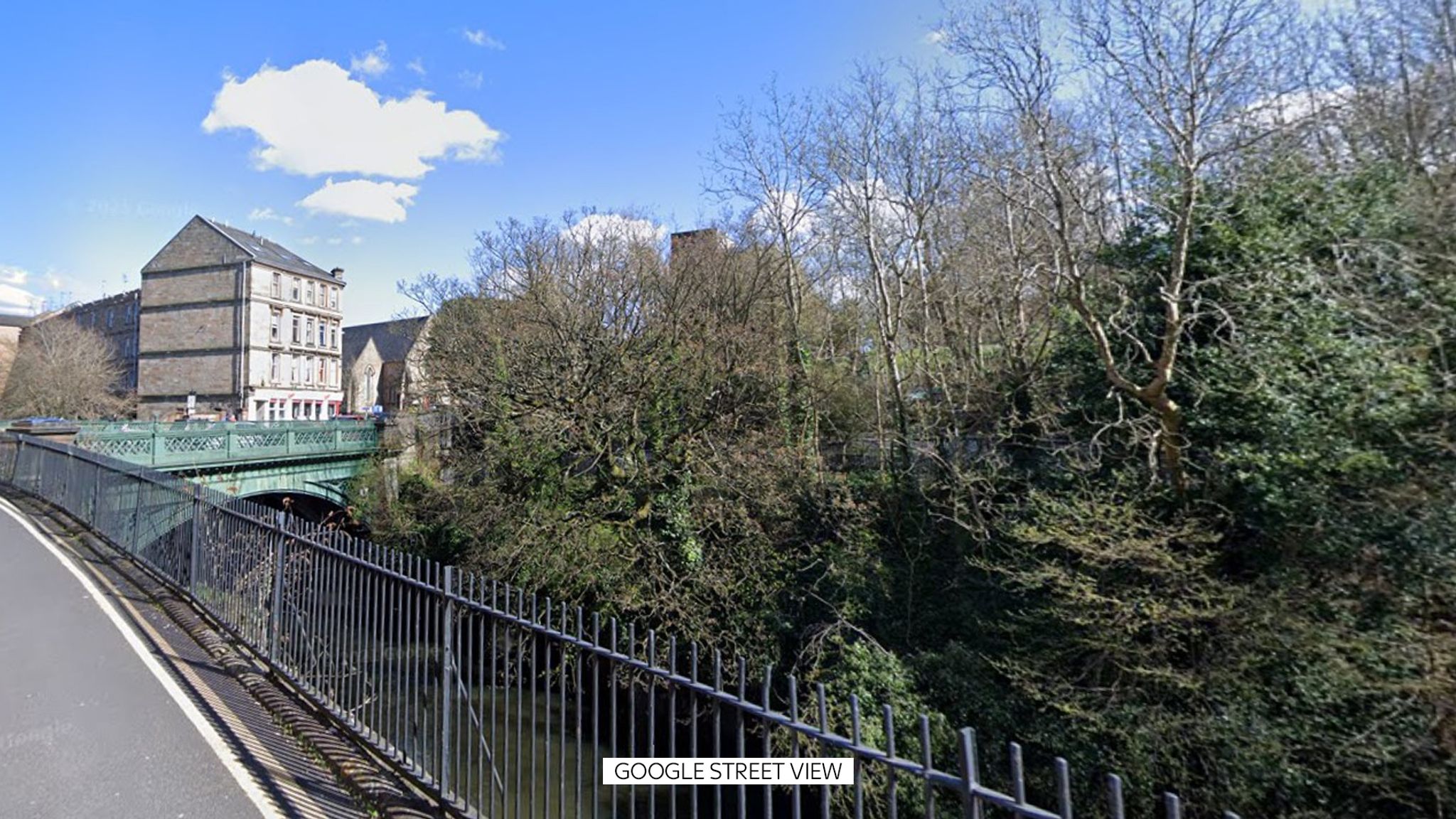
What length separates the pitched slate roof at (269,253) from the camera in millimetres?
44531

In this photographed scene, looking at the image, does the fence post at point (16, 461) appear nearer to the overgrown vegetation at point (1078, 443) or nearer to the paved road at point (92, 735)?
the overgrown vegetation at point (1078, 443)

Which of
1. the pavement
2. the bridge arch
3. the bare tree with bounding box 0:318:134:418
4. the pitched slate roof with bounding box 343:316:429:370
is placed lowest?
the bridge arch

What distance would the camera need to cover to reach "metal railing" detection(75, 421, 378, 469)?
51.6ft

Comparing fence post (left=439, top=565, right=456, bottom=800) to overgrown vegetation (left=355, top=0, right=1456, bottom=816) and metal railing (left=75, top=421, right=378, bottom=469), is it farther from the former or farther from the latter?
metal railing (left=75, top=421, right=378, bottom=469)

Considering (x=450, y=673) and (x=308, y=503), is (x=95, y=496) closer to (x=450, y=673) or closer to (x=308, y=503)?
(x=450, y=673)

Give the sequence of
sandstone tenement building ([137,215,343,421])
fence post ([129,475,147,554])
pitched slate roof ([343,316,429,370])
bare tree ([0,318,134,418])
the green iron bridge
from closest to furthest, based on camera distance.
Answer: fence post ([129,475,147,554]) < the green iron bridge < bare tree ([0,318,134,418]) < sandstone tenement building ([137,215,343,421]) < pitched slate roof ([343,316,429,370])

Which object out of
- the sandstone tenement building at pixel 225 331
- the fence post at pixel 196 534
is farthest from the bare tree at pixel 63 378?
the fence post at pixel 196 534

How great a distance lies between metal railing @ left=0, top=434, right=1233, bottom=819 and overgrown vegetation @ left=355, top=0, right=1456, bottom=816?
5.79 ft

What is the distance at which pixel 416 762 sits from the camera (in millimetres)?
4520

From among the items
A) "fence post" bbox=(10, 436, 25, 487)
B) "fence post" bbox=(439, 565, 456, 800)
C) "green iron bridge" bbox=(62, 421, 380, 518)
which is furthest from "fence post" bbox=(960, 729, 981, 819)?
"fence post" bbox=(10, 436, 25, 487)

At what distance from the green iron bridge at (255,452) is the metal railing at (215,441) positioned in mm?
18

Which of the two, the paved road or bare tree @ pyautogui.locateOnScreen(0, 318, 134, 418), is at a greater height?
bare tree @ pyautogui.locateOnScreen(0, 318, 134, 418)

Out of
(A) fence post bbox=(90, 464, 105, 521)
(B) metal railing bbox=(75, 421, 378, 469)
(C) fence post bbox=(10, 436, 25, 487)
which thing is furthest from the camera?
(B) metal railing bbox=(75, 421, 378, 469)

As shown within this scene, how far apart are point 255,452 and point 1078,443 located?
20.1m
